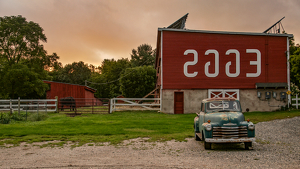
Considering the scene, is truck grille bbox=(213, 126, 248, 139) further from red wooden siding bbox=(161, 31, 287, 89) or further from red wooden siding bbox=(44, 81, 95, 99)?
red wooden siding bbox=(44, 81, 95, 99)

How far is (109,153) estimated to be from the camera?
7.90 meters

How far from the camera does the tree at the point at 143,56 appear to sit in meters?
73.5

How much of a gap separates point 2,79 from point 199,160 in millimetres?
35679

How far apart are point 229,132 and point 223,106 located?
1.30 metres

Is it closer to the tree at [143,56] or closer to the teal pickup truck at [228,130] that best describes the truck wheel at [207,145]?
the teal pickup truck at [228,130]

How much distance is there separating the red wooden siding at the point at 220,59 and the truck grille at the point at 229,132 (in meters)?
15.8

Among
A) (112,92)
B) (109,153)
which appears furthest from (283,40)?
(112,92)

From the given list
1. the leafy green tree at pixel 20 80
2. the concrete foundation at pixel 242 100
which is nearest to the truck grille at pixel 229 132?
the concrete foundation at pixel 242 100

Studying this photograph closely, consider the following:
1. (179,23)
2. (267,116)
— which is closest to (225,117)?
(267,116)

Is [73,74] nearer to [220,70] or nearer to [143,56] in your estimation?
[143,56]

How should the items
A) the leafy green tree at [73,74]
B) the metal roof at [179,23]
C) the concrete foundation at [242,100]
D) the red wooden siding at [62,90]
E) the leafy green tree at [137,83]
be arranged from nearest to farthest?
the concrete foundation at [242,100] < the metal roof at [179,23] < the red wooden siding at [62,90] < the leafy green tree at [137,83] < the leafy green tree at [73,74]

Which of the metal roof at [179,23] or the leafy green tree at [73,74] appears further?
the leafy green tree at [73,74]

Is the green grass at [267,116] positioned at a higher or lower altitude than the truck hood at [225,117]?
lower

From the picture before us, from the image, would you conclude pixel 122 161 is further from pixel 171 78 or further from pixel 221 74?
pixel 221 74
